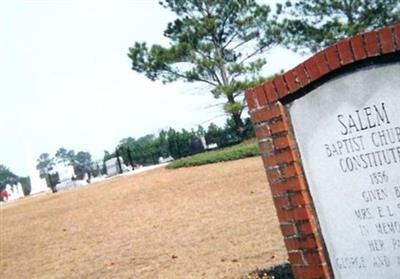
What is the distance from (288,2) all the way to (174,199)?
24342 millimetres

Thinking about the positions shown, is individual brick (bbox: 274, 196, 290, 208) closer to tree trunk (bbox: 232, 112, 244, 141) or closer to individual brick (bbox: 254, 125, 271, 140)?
individual brick (bbox: 254, 125, 271, 140)

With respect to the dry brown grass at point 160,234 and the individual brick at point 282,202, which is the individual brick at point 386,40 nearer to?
the individual brick at point 282,202

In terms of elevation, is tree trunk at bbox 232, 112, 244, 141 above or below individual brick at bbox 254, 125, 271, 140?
above

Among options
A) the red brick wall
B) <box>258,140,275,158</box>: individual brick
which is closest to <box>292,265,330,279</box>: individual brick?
the red brick wall

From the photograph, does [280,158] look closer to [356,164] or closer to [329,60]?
[356,164]

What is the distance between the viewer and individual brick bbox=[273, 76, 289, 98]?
4145 millimetres

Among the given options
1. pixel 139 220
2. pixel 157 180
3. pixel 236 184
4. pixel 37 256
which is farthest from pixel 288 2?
pixel 37 256

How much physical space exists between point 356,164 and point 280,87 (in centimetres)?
86

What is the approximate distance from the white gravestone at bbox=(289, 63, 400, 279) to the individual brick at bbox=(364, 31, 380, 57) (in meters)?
0.11

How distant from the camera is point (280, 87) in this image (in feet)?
13.7

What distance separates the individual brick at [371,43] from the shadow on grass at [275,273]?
8.64 ft

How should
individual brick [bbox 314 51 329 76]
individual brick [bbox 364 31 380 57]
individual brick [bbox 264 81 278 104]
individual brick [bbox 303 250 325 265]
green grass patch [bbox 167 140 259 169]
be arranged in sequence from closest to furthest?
individual brick [bbox 364 31 380 57], individual brick [bbox 314 51 329 76], individual brick [bbox 303 250 325 265], individual brick [bbox 264 81 278 104], green grass patch [bbox 167 140 259 169]

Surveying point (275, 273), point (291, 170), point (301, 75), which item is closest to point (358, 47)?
point (301, 75)

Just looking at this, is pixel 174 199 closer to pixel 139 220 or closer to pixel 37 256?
pixel 139 220
